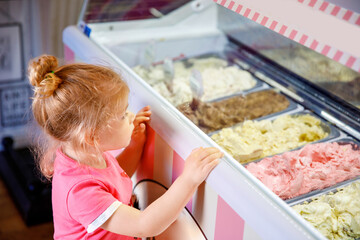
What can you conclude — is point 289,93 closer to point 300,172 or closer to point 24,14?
point 300,172

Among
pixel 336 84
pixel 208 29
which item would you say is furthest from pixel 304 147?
pixel 208 29

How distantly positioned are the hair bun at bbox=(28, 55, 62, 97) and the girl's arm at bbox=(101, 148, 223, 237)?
0.42m

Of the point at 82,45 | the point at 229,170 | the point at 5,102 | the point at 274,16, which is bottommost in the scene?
the point at 5,102

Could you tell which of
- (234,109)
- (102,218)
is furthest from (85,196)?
(234,109)

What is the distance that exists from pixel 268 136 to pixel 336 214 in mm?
506

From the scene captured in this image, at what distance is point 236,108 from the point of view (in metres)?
2.00

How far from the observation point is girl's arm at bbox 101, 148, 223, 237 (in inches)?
52.1

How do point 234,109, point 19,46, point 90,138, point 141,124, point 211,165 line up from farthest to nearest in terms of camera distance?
point 19,46 → point 234,109 → point 141,124 → point 90,138 → point 211,165

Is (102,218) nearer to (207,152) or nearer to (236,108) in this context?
(207,152)

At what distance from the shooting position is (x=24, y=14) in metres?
3.31

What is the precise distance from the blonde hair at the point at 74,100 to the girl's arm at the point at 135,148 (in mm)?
234

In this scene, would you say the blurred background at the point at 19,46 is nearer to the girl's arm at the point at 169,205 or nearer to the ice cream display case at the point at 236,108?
the ice cream display case at the point at 236,108

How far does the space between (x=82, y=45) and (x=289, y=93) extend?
1027mm

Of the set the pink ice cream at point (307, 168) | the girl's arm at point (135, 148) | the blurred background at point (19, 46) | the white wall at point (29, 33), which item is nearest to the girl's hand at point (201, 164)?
the pink ice cream at point (307, 168)
